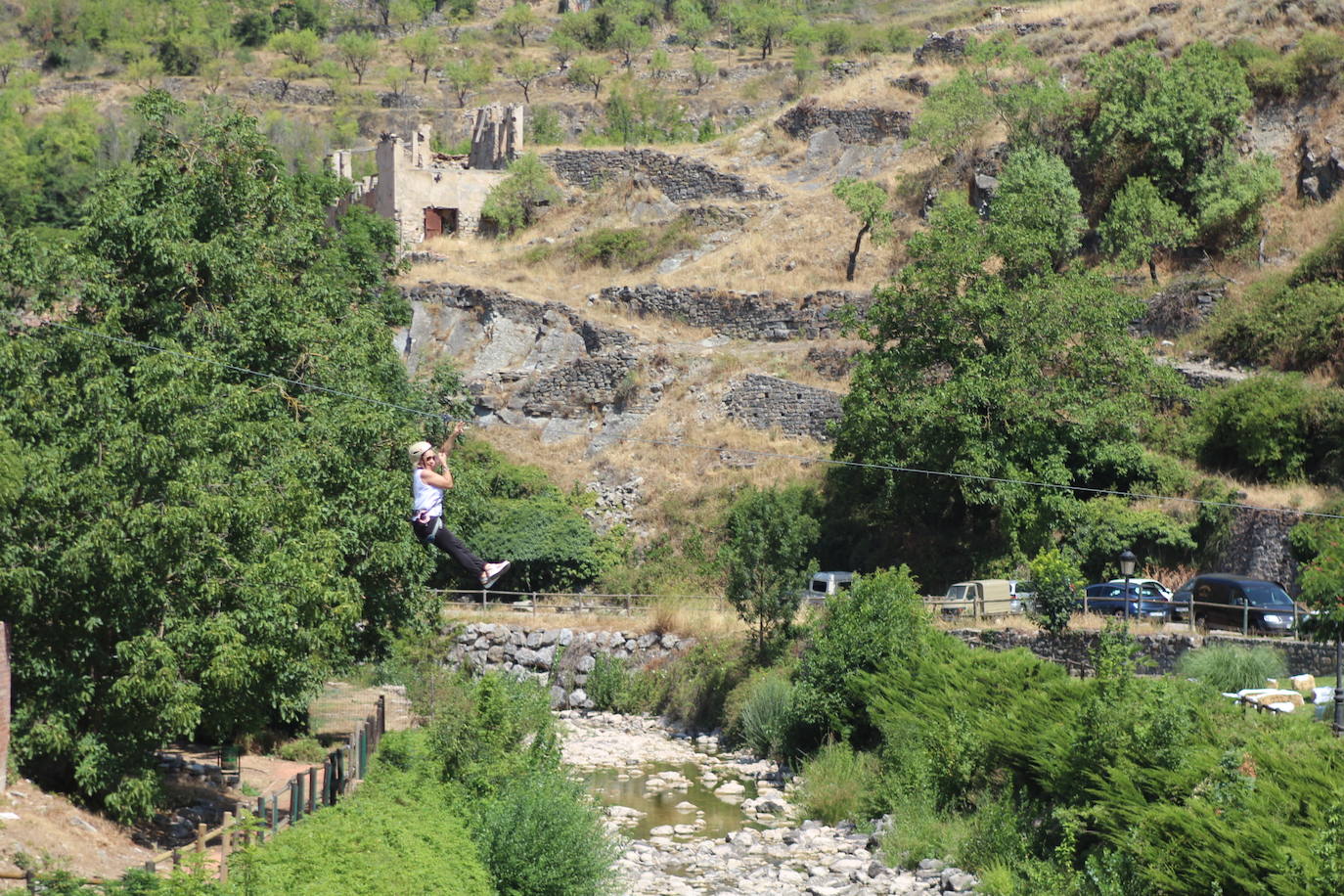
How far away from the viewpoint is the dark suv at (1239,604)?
85.4 ft

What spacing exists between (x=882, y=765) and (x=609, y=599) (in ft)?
43.0

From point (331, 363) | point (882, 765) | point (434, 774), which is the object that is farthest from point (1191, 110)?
point (434, 774)

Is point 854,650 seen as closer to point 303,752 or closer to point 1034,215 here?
point 303,752

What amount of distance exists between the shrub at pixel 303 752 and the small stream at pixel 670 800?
415cm

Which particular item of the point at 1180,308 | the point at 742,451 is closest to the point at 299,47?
the point at 742,451

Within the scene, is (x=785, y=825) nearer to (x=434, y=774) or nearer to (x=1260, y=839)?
(x=434, y=774)

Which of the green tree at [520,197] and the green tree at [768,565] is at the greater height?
the green tree at [520,197]

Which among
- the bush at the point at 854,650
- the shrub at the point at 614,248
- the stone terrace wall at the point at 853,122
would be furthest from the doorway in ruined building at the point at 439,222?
the bush at the point at 854,650

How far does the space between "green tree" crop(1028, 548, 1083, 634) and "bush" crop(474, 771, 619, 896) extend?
11.2m

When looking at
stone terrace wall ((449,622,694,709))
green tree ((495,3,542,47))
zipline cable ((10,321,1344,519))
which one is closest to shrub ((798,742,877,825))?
zipline cable ((10,321,1344,519))

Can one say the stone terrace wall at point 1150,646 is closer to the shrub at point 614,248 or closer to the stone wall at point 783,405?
the stone wall at point 783,405

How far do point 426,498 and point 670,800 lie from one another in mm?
13095

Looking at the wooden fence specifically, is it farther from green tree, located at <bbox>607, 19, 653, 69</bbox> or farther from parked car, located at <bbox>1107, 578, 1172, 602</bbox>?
green tree, located at <bbox>607, 19, 653, 69</bbox>

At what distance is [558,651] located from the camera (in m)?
34.8
